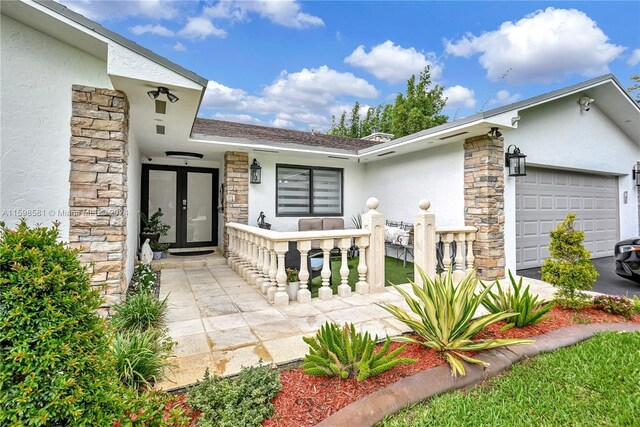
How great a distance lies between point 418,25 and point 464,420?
10283mm

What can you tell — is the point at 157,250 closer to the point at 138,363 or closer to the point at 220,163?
the point at 220,163

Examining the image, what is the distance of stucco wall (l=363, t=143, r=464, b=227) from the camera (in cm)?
605

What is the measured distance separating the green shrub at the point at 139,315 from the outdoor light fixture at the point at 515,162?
6.02 meters

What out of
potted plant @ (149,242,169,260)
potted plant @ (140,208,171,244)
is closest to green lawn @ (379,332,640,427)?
potted plant @ (149,242,169,260)

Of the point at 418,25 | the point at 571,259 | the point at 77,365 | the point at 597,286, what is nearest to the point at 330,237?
the point at 571,259

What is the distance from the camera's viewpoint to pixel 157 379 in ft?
6.97

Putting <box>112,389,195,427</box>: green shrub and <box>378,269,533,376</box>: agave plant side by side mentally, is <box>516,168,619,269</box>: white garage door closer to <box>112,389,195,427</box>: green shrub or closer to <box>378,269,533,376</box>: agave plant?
<box>378,269,533,376</box>: agave plant

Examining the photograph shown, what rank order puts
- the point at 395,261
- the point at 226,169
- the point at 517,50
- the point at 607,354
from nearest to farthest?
the point at 607,354 → the point at 226,169 → the point at 395,261 → the point at 517,50

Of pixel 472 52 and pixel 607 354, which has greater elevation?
pixel 472 52

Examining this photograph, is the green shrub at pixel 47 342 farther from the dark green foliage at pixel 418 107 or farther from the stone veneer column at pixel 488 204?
the dark green foliage at pixel 418 107

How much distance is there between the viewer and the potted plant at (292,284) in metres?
4.13

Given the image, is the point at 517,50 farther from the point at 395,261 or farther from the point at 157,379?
the point at 157,379

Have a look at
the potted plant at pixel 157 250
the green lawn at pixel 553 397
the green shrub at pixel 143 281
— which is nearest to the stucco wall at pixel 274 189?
the potted plant at pixel 157 250

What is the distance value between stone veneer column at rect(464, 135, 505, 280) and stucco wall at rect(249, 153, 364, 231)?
304 cm
